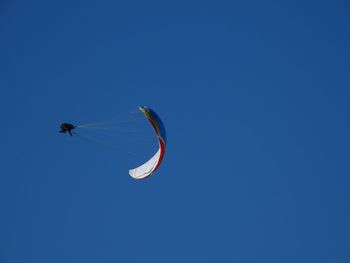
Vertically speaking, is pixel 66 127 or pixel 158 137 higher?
pixel 66 127

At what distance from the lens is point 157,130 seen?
3506 centimetres

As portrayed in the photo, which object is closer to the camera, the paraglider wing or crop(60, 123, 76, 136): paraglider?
the paraglider wing

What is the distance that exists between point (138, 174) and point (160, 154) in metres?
1.99

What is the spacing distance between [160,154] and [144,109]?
2187 millimetres

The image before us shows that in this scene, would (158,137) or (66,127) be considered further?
(66,127)

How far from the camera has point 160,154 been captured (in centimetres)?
3516

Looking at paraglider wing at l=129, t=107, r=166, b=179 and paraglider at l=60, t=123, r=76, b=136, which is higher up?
paraglider at l=60, t=123, r=76, b=136

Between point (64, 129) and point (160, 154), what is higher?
point (64, 129)

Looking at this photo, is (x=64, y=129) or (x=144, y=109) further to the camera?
(x=64, y=129)

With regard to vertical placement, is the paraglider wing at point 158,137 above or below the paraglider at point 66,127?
below

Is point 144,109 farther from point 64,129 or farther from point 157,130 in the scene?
point 64,129

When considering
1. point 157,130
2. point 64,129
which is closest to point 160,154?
point 157,130

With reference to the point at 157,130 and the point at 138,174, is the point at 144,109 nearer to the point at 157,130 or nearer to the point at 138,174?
the point at 157,130

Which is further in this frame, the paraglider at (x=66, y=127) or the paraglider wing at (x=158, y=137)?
the paraglider at (x=66, y=127)
